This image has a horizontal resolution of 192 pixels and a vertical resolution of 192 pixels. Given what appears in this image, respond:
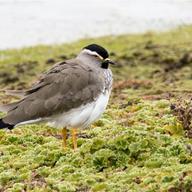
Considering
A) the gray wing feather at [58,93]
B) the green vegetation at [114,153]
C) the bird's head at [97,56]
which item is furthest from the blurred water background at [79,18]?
the gray wing feather at [58,93]

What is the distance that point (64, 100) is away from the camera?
35.5 feet

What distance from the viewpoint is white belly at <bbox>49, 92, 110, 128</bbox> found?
10.8 metres

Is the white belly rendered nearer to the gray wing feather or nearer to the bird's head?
the gray wing feather

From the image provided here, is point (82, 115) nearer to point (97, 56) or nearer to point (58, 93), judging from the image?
point (58, 93)

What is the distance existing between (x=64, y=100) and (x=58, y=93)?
0.55 feet

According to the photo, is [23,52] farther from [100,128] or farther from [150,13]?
[100,128]

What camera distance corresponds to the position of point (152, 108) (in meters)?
14.0

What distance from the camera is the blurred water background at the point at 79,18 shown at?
30.4 metres

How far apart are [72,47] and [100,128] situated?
13972 millimetres

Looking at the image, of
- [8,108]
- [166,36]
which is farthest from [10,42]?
[8,108]

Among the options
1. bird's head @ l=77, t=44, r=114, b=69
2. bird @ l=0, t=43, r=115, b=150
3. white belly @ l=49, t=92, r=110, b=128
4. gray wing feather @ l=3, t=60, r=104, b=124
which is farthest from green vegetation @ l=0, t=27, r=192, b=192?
bird's head @ l=77, t=44, r=114, b=69

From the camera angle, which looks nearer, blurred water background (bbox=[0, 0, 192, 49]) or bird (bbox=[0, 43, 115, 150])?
bird (bbox=[0, 43, 115, 150])

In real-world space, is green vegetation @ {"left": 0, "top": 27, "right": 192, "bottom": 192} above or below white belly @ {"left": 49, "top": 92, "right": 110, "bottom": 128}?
below

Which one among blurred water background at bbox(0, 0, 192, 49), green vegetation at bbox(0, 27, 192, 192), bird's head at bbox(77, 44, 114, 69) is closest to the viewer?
green vegetation at bbox(0, 27, 192, 192)
